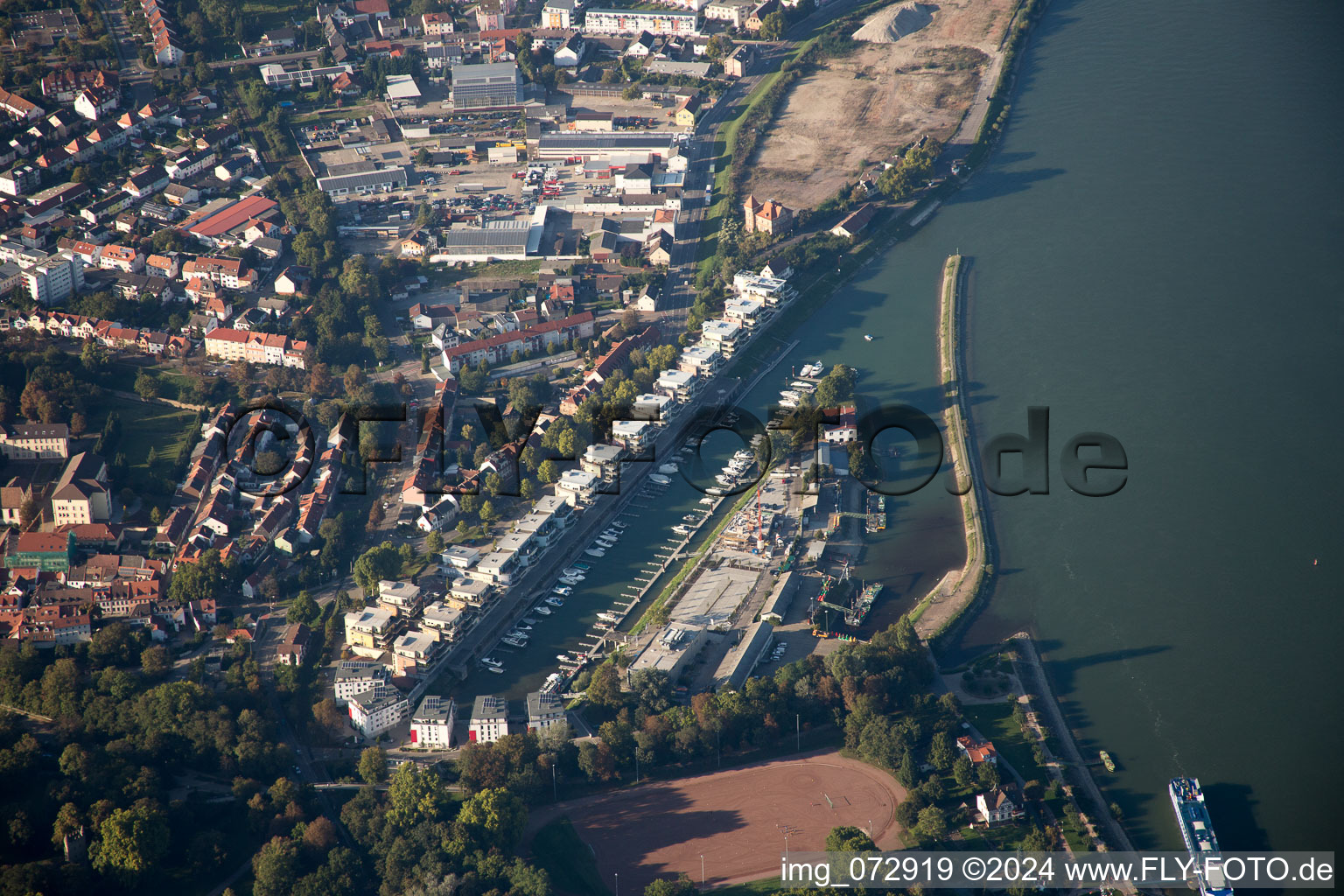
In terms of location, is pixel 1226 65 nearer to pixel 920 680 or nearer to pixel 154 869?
pixel 920 680

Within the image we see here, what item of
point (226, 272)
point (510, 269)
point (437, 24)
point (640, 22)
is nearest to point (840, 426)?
point (510, 269)

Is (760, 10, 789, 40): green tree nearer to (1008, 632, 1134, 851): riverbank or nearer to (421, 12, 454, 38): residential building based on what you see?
(421, 12, 454, 38): residential building

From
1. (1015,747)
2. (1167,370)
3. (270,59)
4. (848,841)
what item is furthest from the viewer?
(270,59)

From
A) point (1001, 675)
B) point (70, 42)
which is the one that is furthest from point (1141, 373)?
point (70, 42)

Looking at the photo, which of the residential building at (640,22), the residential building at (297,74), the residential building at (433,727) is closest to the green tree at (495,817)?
the residential building at (433,727)

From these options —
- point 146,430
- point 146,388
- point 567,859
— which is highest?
point 146,388

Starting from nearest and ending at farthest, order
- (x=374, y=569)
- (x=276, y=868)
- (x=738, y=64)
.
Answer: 1. (x=276, y=868)
2. (x=374, y=569)
3. (x=738, y=64)

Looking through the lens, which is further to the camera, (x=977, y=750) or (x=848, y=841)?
(x=977, y=750)

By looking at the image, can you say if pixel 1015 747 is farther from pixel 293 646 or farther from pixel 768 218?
Result: pixel 768 218
